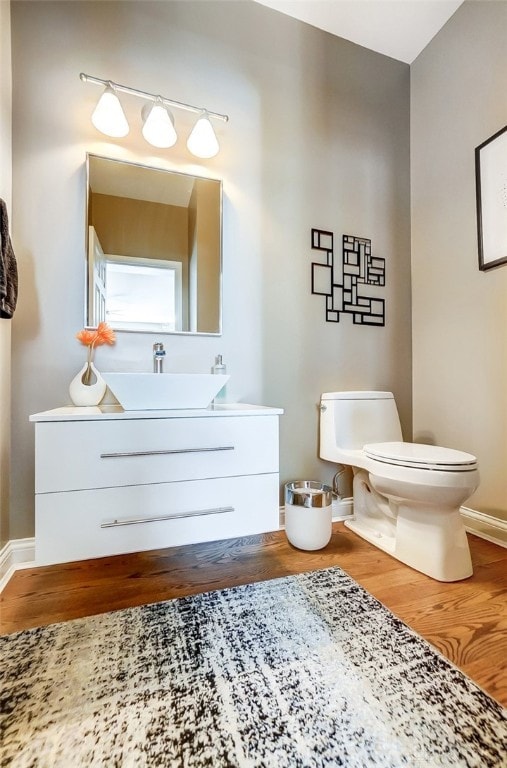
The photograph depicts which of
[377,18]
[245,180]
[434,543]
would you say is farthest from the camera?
[377,18]

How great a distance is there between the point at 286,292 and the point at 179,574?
146 cm

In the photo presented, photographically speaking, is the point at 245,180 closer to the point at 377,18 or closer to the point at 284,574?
the point at 377,18

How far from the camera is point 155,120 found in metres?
1.58

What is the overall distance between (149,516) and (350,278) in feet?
5.45

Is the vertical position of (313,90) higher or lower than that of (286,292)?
higher

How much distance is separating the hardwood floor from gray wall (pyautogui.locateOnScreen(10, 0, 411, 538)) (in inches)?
14.2

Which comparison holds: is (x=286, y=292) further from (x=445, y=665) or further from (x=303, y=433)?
(x=445, y=665)

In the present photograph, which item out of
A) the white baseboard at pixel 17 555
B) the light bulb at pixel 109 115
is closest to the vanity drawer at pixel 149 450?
the white baseboard at pixel 17 555

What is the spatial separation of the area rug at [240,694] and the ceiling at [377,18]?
2.89 meters

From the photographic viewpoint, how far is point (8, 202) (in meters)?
1.43

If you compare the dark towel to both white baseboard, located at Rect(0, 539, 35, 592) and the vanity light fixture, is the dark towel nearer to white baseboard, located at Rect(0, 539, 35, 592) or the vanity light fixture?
the vanity light fixture

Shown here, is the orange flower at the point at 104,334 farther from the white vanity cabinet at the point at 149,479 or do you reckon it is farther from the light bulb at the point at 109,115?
the light bulb at the point at 109,115

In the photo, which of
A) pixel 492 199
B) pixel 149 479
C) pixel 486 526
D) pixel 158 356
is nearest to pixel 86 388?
pixel 158 356

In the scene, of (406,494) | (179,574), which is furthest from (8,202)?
(406,494)
